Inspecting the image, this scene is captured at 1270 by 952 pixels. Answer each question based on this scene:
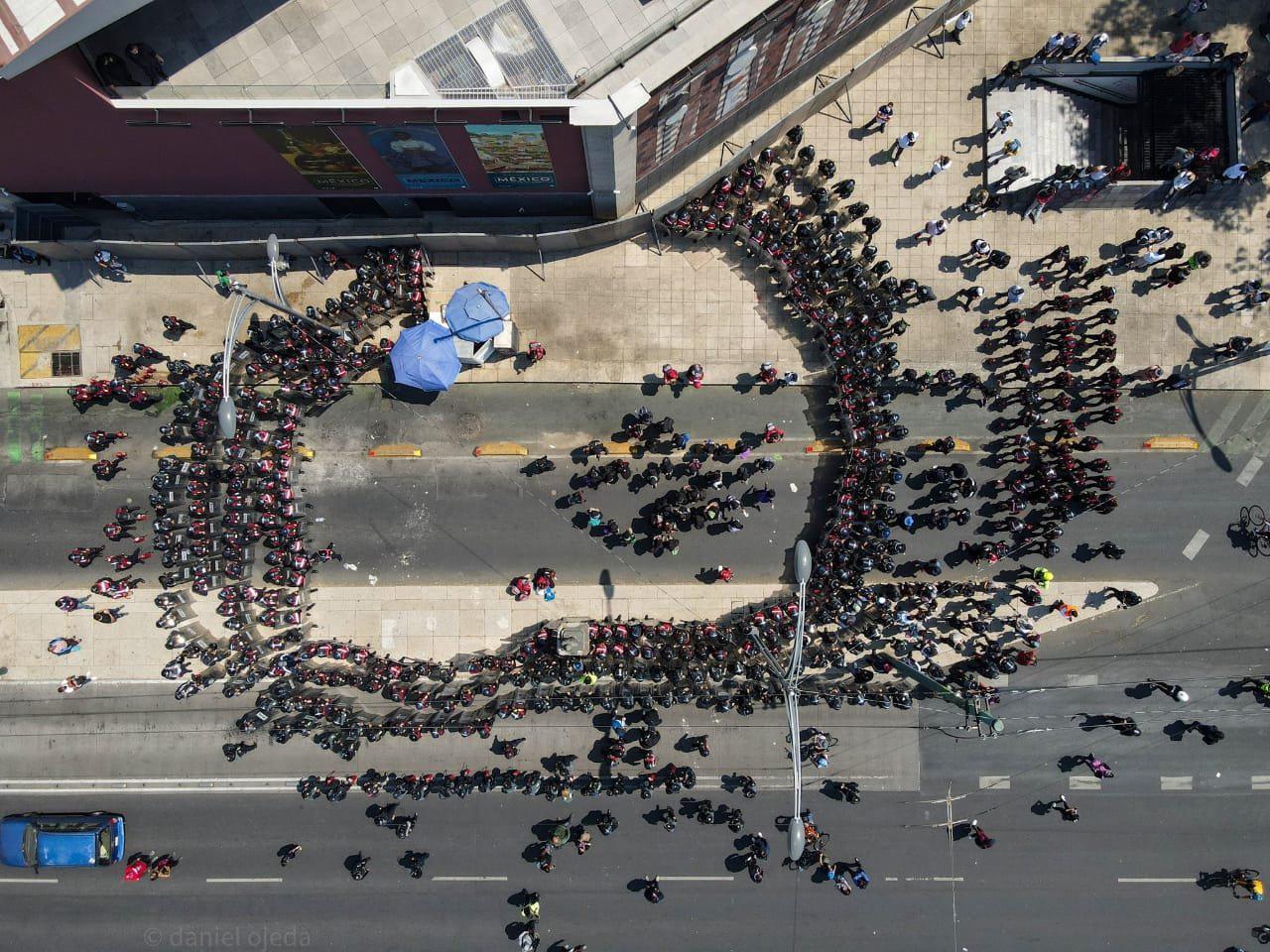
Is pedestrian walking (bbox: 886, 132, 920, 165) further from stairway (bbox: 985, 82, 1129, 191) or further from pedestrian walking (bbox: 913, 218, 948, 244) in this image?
stairway (bbox: 985, 82, 1129, 191)

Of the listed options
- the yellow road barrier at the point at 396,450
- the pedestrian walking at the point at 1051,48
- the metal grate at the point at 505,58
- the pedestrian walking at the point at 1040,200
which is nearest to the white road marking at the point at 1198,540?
the pedestrian walking at the point at 1040,200

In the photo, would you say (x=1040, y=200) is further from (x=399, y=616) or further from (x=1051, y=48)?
(x=399, y=616)

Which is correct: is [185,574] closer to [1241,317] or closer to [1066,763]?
[1066,763]

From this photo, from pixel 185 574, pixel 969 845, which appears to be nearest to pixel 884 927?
pixel 969 845

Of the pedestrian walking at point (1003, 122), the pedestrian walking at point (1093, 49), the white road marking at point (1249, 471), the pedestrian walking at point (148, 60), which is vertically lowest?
the white road marking at point (1249, 471)

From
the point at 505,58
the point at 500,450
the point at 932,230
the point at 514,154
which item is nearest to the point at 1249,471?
the point at 932,230

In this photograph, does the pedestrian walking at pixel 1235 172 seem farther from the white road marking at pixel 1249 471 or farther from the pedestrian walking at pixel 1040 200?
the white road marking at pixel 1249 471
